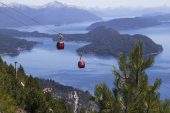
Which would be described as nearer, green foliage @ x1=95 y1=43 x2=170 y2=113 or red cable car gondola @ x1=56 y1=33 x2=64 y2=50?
green foliage @ x1=95 y1=43 x2=170 y2=113

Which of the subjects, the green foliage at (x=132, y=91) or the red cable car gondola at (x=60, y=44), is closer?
the green foliage at (x=132, y=91)

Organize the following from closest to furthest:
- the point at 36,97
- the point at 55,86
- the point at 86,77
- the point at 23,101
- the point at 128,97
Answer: the point at 128,97 < the point at 36,97 < the point at 23,101 < the point at 55,86 < the point at 86,77

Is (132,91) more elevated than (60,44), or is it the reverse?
(60,44)

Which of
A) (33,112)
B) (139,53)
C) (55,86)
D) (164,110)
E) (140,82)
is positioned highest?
(139,53)

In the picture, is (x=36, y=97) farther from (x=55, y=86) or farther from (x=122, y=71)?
(x=55, y=86)

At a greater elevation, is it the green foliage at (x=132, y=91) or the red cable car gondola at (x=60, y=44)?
the red cable car gondola at (x=60, y=44)

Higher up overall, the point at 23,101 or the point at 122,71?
the point at 122,71

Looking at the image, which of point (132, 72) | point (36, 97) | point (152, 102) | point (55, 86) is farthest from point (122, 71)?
point (55, 86)

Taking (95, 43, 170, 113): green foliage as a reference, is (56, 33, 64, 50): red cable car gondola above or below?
above
